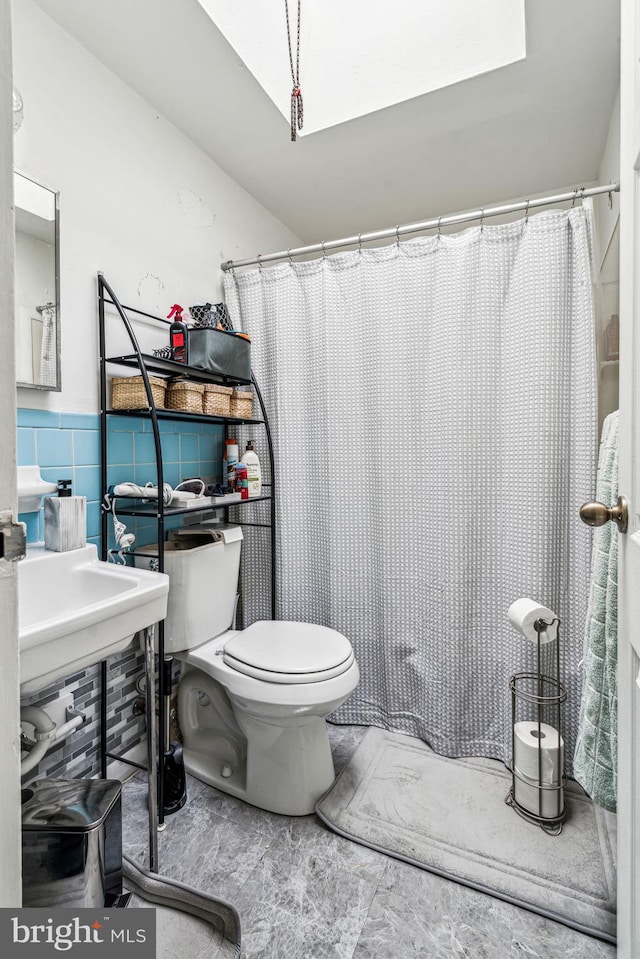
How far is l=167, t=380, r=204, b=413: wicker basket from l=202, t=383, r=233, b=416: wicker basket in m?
Result: 0.04

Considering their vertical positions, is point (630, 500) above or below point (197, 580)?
above

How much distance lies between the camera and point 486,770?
5.25ft

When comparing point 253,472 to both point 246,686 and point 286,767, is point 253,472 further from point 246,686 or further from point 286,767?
point 286,767

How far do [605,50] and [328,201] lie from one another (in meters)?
1.17

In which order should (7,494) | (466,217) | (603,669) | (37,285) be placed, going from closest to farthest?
1. (7,494)
2. (603,669)
3. (37,285)
4. (466,217)

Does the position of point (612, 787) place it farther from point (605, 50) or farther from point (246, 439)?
point (605, 50)

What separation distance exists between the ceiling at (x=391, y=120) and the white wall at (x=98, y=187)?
0.07m

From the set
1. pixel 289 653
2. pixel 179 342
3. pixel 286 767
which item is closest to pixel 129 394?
pixel 179 342

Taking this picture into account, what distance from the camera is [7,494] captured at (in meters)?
0.40

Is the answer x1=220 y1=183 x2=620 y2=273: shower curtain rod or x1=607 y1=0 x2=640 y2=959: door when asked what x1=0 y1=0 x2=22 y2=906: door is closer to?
x1=607 y1=0 x2=640 y2=959: door

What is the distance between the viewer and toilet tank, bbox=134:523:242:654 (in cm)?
150

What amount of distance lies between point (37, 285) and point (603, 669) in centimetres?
175

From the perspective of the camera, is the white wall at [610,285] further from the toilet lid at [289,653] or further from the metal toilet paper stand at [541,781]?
the toilet lid at [289,653]

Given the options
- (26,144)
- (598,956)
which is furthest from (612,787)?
(26,144)
